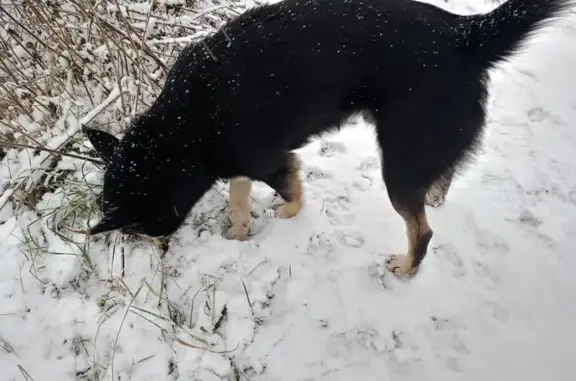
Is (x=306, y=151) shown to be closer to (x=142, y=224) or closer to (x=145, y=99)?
(x=145, y=99)

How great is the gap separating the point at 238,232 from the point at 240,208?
17 cm

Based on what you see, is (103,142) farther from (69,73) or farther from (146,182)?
(69,73)

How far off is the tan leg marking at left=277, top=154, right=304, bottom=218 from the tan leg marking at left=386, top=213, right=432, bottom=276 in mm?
608

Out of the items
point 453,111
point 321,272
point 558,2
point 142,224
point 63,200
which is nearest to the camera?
point 558,2

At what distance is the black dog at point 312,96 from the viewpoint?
180 cm

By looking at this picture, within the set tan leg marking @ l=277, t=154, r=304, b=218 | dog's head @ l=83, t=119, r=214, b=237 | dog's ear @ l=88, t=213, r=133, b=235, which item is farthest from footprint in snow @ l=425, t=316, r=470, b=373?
dog's ear @ l=88, t=213, r=133, b=235

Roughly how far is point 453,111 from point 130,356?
75.5 inches

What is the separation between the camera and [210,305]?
2.29 meters

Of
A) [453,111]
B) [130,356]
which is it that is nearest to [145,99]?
[130,356]

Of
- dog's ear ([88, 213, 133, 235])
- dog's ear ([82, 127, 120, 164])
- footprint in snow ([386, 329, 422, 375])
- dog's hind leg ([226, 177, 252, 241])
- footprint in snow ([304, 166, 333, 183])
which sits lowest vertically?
footprint in snow ([386, 329, 422, 375])

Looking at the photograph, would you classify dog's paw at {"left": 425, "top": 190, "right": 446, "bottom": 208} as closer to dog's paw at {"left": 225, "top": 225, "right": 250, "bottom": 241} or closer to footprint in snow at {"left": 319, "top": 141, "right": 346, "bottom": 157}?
footprint in snow at {"left": 319, "top": 141, "right": 346, "bottom": 157}

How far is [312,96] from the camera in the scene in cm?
196

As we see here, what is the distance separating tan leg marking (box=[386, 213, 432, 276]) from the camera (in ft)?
7.22

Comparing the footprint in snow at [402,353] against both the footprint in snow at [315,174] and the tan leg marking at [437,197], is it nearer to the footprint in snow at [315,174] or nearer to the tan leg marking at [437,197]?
the tan leg marking at [437,197]
